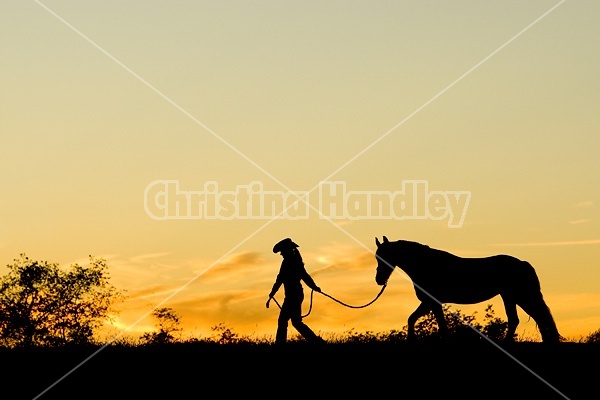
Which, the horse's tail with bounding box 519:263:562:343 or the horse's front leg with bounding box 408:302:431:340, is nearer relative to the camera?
the horse's front leg with bounding box 408:302:431:340

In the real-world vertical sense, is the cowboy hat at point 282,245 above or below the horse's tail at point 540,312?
above

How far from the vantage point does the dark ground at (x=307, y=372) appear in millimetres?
14945

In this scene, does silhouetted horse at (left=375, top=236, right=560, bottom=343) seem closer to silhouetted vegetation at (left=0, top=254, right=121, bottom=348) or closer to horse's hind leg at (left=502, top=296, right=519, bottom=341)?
horse's hind leg at (left=502, top=296, right=519, bottom=341)

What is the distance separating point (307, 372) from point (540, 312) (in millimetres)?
8339

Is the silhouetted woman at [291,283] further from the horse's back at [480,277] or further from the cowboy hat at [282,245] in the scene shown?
the horse's back at [480,277]

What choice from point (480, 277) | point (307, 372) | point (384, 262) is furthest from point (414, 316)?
point (307, 372)

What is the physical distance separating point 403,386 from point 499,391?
1.72m

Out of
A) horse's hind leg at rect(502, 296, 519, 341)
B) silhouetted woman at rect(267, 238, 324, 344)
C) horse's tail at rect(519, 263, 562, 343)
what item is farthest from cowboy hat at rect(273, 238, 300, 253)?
horse's tail at rect(519, 263, 562, 343)

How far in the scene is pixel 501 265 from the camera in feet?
71.6

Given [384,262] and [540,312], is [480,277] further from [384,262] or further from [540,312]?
[384,262]

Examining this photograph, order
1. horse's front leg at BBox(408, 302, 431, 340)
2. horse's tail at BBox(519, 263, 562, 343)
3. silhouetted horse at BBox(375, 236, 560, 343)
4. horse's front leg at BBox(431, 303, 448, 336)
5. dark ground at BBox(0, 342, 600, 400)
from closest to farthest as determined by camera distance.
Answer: dark ground at BBox(0, 342, 600, 400), horse's front leg at BBox(431, 303, 448, 336), horse's front leg at BBox(408, 302, 431, 340), silhouetted horse at BBox(375, 236, 560, 343), horse's tail at BBox(519, 263, 562, 343)

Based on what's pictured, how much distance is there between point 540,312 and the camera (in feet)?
71.5

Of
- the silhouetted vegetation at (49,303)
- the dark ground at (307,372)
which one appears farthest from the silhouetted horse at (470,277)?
the silhouetted vegetation at (49,303)

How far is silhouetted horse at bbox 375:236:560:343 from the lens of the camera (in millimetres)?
21266
